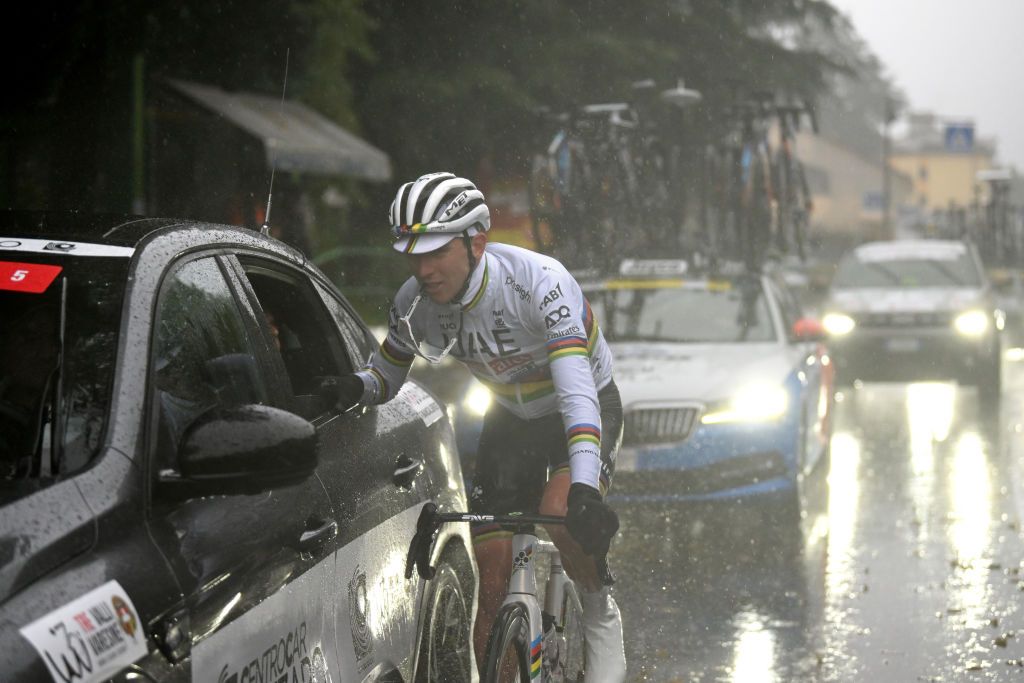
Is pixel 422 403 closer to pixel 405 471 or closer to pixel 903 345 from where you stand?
pixel 405 471

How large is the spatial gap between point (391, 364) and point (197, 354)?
3.80ft

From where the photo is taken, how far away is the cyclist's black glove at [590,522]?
4199 mm

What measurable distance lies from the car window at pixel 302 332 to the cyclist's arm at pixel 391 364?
110 millimetres

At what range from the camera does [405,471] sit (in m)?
4.38

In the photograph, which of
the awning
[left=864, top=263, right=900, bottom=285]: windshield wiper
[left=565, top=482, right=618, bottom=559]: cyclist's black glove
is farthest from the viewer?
the awning

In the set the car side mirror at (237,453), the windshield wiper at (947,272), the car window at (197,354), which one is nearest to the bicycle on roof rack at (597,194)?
the windshield wiper at (947,272)

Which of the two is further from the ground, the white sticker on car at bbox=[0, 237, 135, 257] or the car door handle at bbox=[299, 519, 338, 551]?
the white sticker on car at bbox=[0, 237, 135, 257]

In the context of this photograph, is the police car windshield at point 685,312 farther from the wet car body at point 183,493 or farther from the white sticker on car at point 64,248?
the white sticker on car at point 64,248

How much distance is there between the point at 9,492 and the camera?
2713 mm

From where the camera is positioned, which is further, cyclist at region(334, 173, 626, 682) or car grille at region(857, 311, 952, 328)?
car grille at region(857, 311, 952, 328)

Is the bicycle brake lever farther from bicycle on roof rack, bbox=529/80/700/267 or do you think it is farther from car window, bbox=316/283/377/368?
bicycle on roof rack, bbox=529/80/700/267

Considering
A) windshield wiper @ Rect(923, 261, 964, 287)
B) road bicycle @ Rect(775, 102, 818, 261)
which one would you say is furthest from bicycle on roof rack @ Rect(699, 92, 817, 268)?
windshield wiper @ Rect(923, 261, 964, 287)

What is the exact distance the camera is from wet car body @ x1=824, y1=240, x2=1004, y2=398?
17875 mm

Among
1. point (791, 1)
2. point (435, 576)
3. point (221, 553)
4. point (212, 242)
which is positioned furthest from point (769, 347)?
point (791, 1)
